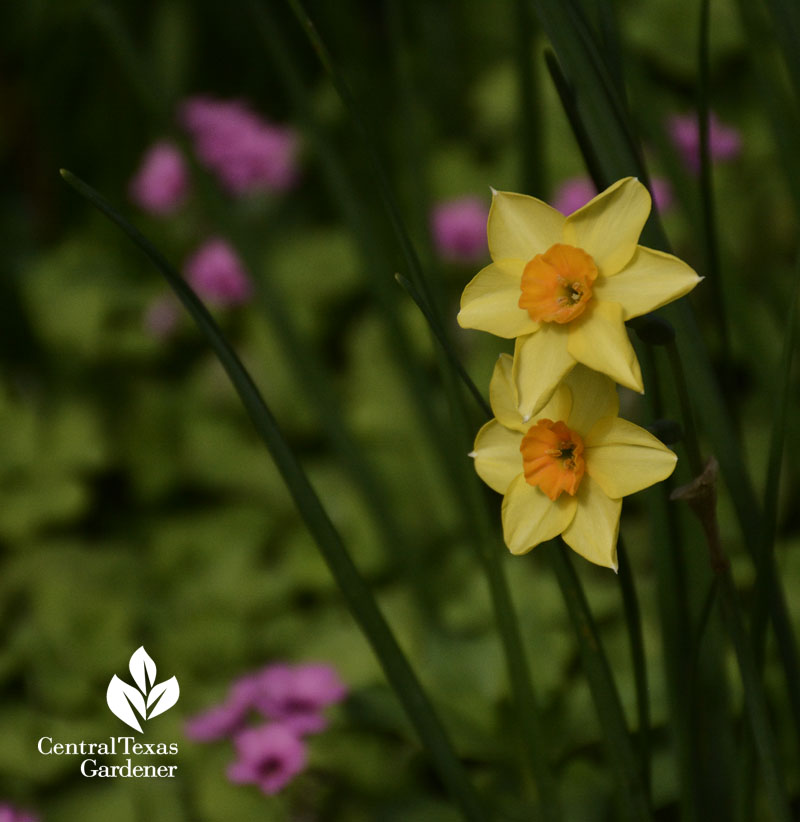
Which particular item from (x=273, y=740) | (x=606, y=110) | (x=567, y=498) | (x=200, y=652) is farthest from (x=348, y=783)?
(x=606, y=110)

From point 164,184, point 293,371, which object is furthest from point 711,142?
point 164,184

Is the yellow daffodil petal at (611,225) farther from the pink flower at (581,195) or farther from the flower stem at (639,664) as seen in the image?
the pink flower at (581,195)

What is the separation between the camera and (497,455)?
387 millimetres

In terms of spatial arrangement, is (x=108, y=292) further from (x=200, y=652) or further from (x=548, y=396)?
(x=548, y=396)

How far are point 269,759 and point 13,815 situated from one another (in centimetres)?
23

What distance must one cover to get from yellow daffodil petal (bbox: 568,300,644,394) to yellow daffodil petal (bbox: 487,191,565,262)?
0.14ft

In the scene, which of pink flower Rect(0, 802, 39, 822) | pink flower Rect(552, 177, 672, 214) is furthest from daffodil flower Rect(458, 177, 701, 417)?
pink flower Rect(552, 177, 672, 214)

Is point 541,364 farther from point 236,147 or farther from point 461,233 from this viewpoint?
point 236,147

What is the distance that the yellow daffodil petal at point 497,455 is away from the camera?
1.26 feet

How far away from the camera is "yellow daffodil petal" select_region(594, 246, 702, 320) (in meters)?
0.33

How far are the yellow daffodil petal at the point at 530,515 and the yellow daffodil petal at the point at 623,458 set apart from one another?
0.7 inches

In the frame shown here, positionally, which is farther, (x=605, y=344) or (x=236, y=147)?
(x=236, y=147)

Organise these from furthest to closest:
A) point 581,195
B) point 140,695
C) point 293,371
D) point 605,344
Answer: point 581,195
point 293,371
point 140,695
point 605,344

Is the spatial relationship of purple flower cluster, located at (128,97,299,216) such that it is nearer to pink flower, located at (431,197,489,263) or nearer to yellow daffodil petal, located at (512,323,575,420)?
pink flower, located at (431,197,489,263)
